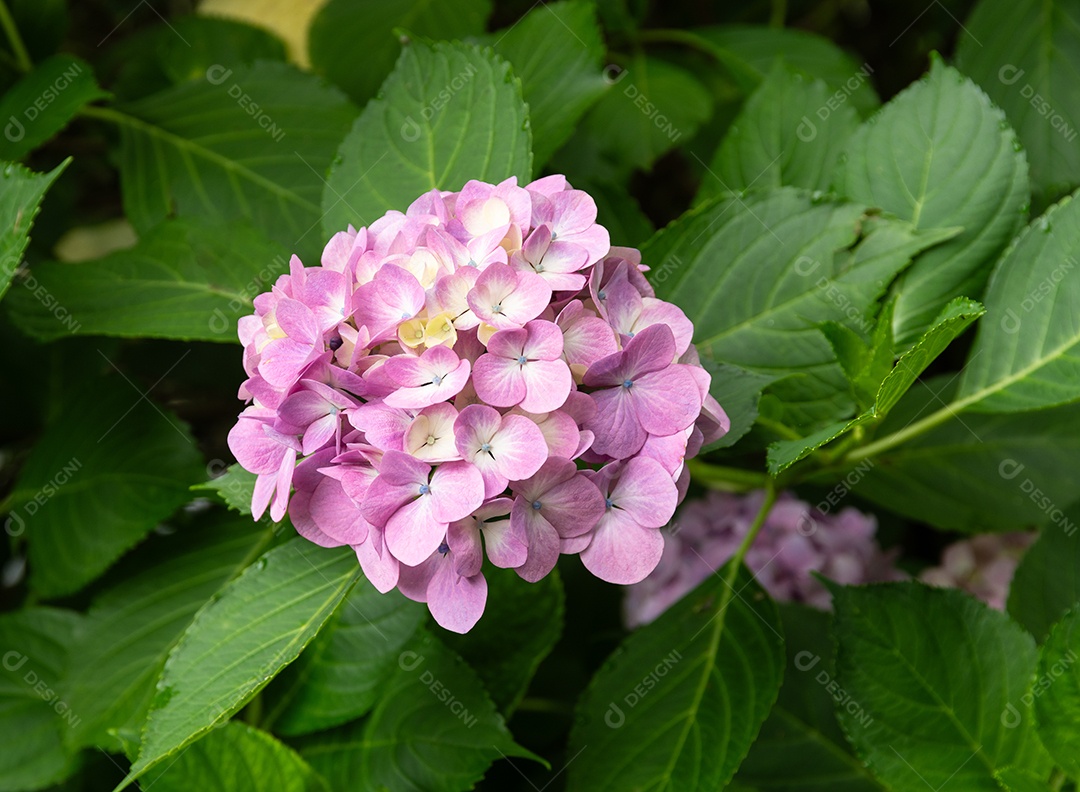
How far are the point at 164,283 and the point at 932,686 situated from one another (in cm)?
70

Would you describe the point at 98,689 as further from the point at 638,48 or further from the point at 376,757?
the point at 638,48

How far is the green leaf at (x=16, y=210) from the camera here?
0.62 metres

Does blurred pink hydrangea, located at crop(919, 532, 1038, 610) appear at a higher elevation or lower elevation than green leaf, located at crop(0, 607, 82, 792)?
lower

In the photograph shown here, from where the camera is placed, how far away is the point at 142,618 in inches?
34.2

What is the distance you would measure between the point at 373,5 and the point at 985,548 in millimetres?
902

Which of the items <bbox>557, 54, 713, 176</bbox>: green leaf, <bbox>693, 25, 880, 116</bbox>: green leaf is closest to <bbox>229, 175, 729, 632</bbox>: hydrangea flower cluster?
<bbox>557, 54, 713, 176</bbox>: green leaf

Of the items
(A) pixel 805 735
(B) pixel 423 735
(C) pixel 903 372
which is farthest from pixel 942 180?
(B) pixel 423 735

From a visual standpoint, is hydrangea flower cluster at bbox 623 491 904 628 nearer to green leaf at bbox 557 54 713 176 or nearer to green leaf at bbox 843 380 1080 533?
green leaf at bbox 843 380 1080 533

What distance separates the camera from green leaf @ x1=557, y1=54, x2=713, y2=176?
1033 millimetres

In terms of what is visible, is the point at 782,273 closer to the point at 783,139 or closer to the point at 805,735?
the point at 783,139

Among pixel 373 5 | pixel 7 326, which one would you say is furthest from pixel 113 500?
pixel 373 5

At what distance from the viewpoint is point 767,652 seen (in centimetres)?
74

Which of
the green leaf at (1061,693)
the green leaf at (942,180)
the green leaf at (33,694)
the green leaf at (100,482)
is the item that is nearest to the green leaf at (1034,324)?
the green leaf at (942,180)

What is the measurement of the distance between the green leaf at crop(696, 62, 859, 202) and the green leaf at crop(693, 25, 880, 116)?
173 mm
